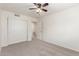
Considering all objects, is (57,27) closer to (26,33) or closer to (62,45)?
(62,45)

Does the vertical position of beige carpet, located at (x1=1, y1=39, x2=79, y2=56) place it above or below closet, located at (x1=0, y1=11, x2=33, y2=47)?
below

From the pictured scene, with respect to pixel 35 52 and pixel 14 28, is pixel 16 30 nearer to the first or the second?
pixel 14 28

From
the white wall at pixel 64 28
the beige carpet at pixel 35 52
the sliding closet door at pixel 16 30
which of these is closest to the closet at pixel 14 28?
the sliding closet door at pixel 16 30

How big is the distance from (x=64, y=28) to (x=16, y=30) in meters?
3.42

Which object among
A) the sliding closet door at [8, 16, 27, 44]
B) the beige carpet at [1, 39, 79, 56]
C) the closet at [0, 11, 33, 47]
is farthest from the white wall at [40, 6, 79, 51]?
the sliding closet door at [8, 16, 27, 44]

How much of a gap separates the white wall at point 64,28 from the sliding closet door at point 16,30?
1974 millimetres

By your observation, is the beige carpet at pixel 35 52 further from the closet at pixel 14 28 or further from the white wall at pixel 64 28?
the closet at pixel 14 28

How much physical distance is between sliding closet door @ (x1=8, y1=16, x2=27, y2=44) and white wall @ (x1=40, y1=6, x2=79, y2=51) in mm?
1974

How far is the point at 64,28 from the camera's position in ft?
13.2

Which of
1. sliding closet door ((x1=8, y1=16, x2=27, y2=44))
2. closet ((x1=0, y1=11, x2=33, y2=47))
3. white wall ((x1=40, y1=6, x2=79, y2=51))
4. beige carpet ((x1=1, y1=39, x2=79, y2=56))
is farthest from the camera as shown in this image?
sliding closet door ((x1=8, y1=16, x2=27, y2=44))

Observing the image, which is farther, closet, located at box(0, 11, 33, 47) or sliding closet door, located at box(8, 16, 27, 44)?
sliding closet door, located at box(8, 16, 27, 44)

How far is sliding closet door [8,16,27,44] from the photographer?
15.0ft

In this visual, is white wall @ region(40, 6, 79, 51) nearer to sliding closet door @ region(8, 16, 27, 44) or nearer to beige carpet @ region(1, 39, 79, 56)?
beige carpet @ region(1, 39, 79, 56)

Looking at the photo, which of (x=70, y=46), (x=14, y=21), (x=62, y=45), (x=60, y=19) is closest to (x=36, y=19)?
(x=14, y=21)
